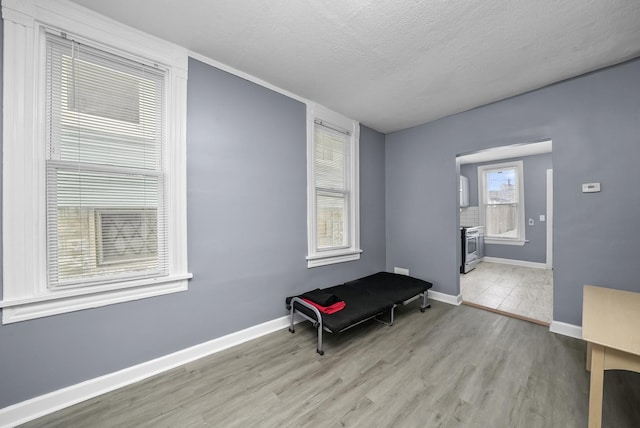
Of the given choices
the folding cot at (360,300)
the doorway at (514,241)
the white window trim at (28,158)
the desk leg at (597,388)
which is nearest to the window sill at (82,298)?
the white window trim at (28,158)

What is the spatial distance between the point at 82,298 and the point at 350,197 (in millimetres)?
2897

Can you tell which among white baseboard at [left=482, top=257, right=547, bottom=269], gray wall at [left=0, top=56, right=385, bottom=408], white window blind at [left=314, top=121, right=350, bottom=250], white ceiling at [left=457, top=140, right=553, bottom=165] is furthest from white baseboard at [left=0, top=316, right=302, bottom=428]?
white baseboard at [left=482, top=257, right=547, bottom=269]

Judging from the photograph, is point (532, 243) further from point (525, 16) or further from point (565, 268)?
point (525, 16)

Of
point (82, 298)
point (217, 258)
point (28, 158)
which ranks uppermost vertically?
point (28, 158)

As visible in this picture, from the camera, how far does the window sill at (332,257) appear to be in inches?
114

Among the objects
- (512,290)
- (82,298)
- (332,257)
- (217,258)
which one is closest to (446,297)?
(512,290)

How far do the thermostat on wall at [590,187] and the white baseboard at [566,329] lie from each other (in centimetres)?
140

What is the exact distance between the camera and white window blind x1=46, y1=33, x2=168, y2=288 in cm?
154

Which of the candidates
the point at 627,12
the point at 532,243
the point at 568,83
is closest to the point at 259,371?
the point at 627,12

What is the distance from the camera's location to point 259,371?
6.24 ft

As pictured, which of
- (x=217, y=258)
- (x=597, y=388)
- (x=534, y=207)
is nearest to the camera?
(x=597, y=388)

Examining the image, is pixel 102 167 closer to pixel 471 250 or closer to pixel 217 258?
pixel 217 258

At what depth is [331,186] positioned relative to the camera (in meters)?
3.22

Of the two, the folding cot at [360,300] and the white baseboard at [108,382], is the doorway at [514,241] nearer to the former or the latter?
the folding cot at [360,300]
